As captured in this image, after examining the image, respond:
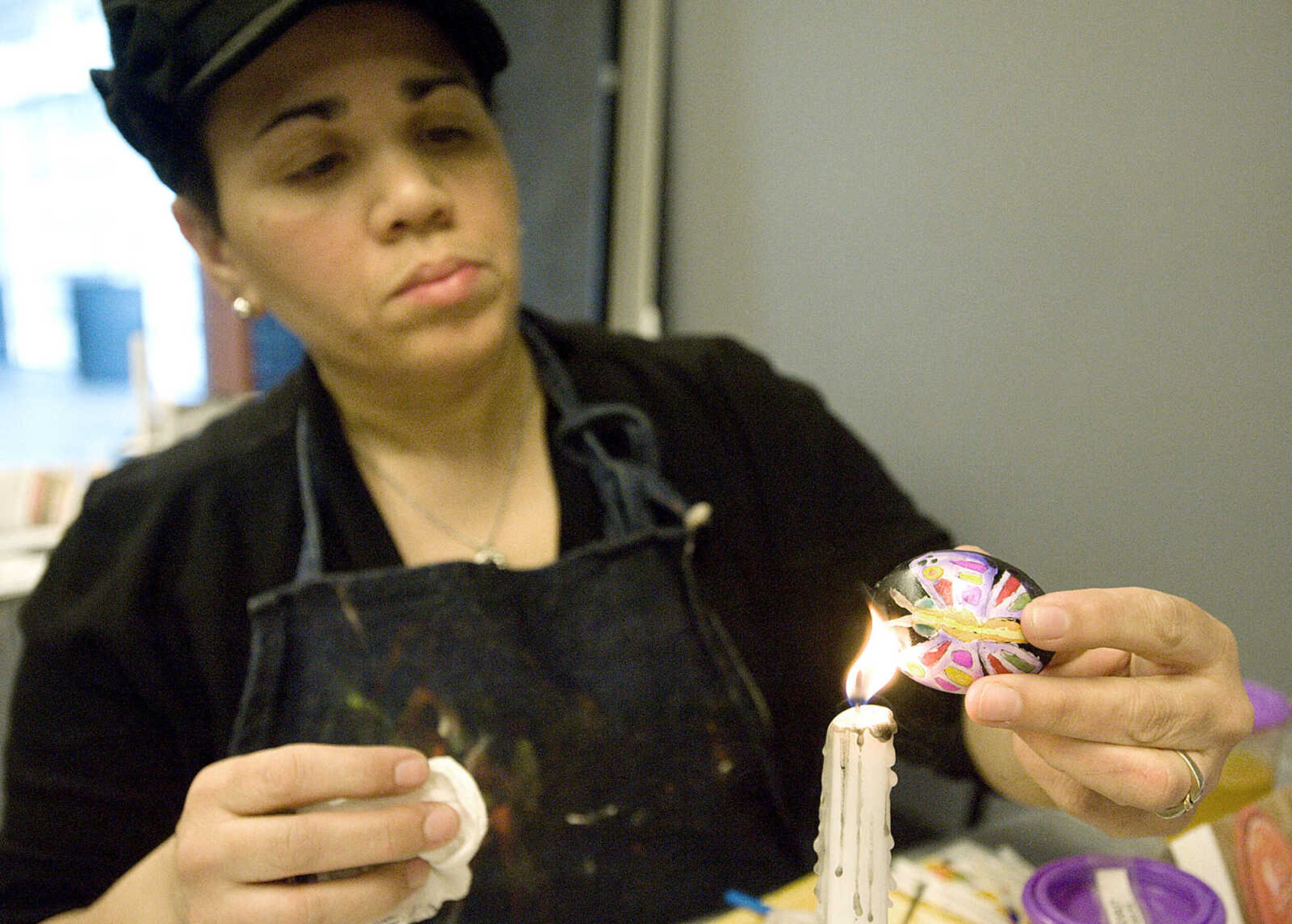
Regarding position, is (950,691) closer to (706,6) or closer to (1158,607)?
(1158,607)

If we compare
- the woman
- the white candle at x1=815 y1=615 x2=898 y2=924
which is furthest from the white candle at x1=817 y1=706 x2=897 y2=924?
the woman

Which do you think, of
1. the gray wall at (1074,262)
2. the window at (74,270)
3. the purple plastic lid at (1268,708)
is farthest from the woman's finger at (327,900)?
the window at (74,270)

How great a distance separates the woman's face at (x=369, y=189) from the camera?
671 millimetres

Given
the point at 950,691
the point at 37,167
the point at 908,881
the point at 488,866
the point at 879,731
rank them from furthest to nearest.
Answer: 1. the point at 37,167
2. the point at 488,866
3. the point at 908,881
4. the point at 950,691
5. the point at 879,731

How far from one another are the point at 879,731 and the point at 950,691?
0.41 ft

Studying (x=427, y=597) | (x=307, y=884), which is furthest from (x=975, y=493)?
(x=307, y=884)

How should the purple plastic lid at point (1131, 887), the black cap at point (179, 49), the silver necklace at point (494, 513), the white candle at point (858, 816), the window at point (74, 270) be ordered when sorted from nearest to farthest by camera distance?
the white candle at point (858, 816) → the purple plastic lid at point (1131, 887) → the black cap at point (179, 49) → the silver necklace at point (494, 513) → the window at point (74, 270)

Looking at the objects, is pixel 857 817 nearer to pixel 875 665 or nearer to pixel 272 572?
pixel 875 665

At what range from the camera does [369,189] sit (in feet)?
2.25

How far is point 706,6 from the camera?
3.85 ft

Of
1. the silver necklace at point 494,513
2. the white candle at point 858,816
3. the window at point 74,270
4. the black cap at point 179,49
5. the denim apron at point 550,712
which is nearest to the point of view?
the white candle at point 858,816

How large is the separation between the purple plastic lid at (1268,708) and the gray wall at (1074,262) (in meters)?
0.02

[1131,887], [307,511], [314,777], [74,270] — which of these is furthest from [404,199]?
[74,270]

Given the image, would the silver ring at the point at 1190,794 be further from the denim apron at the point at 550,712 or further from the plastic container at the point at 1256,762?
the denim apron at the point at 550,712
